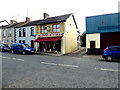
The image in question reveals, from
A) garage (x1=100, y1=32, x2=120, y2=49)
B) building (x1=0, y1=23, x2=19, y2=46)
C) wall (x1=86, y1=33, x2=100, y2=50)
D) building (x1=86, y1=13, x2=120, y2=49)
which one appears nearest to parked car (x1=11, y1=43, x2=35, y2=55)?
building (x1=0, y1=23, x2=19, y2=46)

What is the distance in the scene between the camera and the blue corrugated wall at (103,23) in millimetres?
15887

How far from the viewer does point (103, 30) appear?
16781 mm

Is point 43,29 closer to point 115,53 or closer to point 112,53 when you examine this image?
point 112,53

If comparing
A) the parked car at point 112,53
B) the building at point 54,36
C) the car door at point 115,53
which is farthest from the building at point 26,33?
the car door at point 115,53

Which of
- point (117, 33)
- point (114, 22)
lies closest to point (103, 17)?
point (114, 22)

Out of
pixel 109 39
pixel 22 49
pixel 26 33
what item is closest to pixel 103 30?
pixel 109 39

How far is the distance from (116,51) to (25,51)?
1389 cm

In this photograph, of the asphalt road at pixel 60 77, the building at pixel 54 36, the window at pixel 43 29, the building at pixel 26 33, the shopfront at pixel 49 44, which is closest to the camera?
the asphalt road at pixel 60 77

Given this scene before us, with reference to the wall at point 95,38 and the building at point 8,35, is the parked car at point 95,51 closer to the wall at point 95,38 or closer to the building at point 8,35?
the wall at point 95,38

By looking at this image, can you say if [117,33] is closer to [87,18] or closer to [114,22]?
[114,22]

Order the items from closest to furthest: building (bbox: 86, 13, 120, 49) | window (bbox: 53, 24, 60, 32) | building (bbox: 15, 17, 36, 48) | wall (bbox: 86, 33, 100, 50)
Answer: building (bbox: 86, 13, 120, 49)
wall (bbox: 86, 33, 100, 50)
window (bbox: 53, 24, 60, 32)
building (bbox: 15, 17, 36, 48)

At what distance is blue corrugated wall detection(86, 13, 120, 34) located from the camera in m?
15.9

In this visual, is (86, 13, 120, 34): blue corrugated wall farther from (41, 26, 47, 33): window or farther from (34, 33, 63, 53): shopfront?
(41, 26, 47, 33): window

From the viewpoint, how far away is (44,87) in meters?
4.29
